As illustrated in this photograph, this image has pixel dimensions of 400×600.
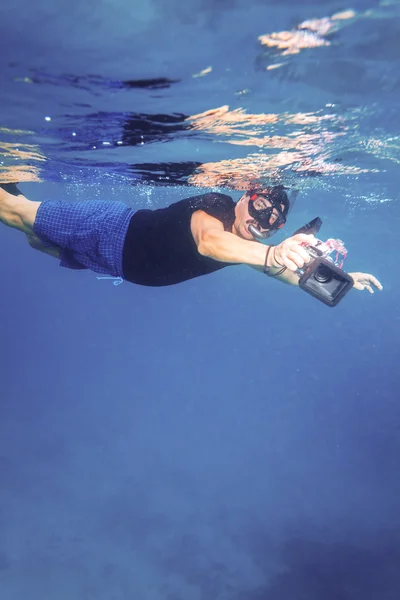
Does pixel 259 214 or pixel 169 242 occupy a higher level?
pixel 259 214

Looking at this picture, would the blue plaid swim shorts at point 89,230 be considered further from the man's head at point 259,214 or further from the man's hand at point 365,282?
the man's hand at point 365,282

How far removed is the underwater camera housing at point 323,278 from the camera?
3.91 m

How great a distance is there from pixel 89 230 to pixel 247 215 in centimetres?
246

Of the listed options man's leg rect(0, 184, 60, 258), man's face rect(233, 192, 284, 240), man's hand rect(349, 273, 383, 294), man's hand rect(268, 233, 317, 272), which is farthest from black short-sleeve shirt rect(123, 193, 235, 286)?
man's hand rect(349, 273, 383, 294)

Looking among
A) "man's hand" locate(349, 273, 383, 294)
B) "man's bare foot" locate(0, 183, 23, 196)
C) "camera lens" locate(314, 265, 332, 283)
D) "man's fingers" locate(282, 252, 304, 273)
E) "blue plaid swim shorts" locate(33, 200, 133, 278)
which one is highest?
"man's bare foot" locate(0, 183, 23, 196)

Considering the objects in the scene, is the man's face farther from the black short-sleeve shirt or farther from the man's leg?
the man's leg

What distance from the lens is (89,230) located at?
637 centimetres

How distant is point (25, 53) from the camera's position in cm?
570

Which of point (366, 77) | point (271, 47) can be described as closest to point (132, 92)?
point (271, 47)

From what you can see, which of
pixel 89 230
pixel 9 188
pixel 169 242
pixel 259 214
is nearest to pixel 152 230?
pixel 169 242

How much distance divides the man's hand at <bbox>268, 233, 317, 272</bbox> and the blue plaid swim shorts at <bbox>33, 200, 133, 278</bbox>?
3004 millimetres

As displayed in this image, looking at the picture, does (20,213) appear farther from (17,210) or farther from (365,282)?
(365,282)

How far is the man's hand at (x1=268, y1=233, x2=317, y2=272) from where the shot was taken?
381cm

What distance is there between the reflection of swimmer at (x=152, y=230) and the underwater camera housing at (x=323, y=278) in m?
0.73
